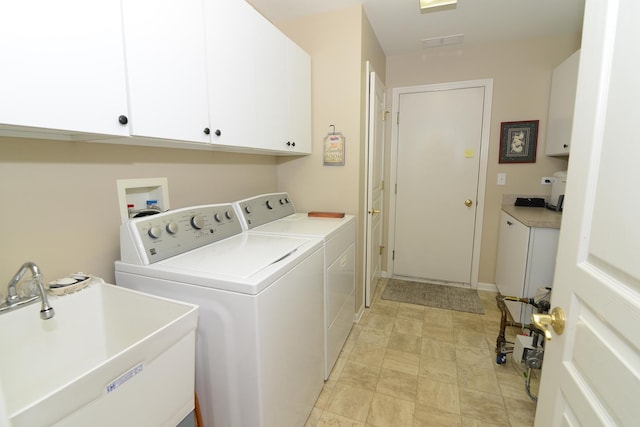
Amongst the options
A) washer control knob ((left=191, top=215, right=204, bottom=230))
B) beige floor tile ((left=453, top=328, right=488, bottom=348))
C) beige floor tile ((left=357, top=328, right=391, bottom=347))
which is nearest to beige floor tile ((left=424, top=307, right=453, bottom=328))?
beige floor tile ((left=453, top=328, right=488, bottom=348))

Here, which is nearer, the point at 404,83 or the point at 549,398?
the point at 549,398

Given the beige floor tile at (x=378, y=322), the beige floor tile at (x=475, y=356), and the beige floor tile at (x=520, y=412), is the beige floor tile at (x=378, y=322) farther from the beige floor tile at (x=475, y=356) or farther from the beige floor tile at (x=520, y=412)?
the beige floor tile at (x=520, y=412)

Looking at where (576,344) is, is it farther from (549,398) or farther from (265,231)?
(265,231)

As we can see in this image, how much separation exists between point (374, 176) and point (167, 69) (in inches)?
74.2

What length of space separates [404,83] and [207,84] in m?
2.39

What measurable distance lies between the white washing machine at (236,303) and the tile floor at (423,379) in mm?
413

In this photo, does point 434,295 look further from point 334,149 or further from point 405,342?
point 334,149

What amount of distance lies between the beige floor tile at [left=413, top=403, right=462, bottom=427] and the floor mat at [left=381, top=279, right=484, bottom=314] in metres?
1.28

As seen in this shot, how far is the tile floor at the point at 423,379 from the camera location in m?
1.57

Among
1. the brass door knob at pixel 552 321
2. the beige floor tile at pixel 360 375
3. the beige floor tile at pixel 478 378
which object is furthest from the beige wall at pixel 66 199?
the beige floor tile at pixel 478 378

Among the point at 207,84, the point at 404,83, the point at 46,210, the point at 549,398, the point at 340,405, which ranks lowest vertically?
the point at 340,405

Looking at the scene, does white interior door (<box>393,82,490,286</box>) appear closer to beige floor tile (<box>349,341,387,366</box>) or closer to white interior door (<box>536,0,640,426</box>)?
beige floor tile (<box>349,341,387,366</box>)

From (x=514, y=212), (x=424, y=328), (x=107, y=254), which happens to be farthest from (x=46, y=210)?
(x=514, y=212)

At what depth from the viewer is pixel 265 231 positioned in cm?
175
